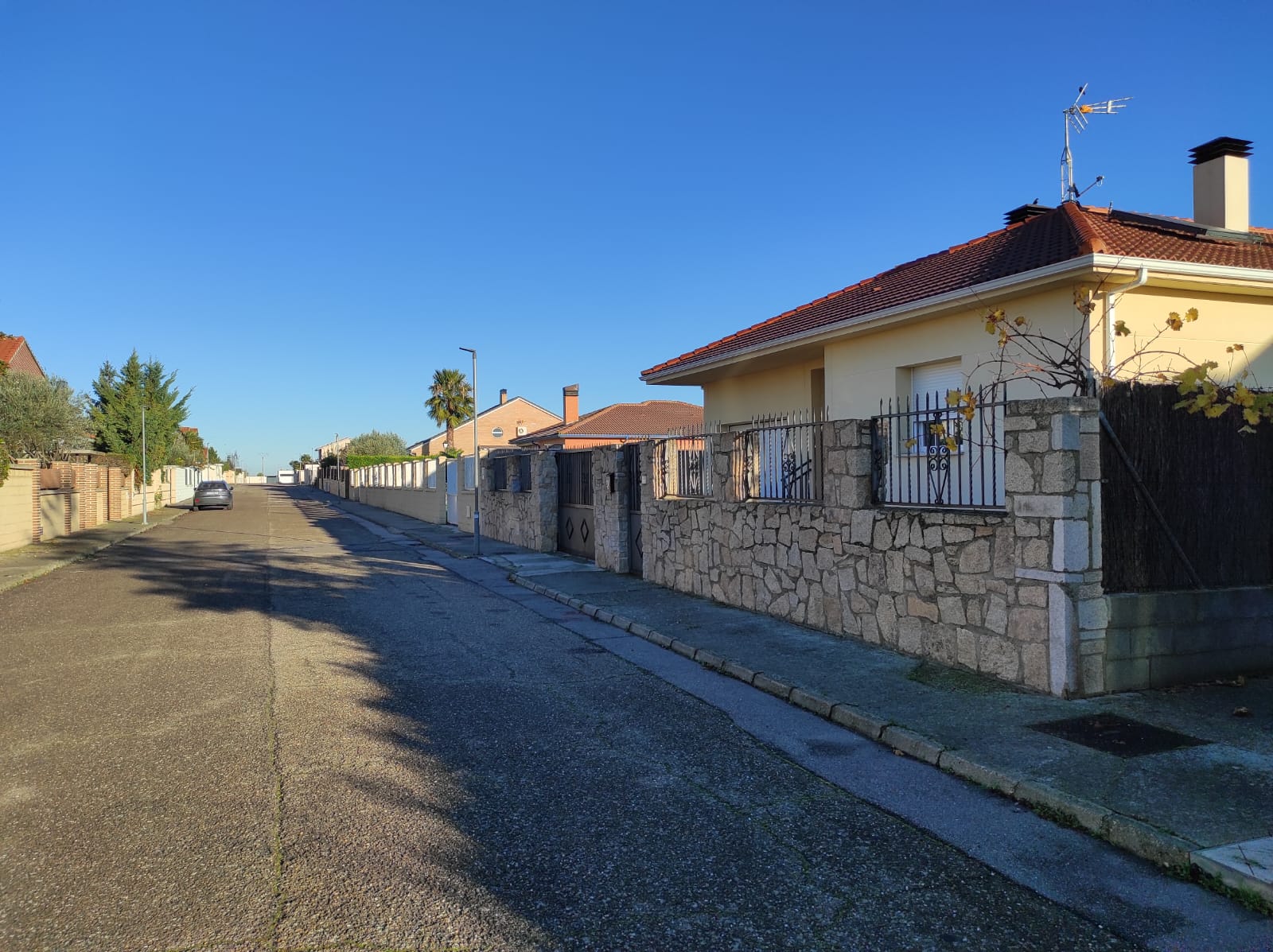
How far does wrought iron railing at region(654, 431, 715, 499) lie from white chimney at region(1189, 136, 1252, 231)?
8.51 metres

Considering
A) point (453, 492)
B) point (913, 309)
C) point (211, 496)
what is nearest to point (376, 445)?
point (211, 496)

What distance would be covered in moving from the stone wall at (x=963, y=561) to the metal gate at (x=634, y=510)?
359 cm

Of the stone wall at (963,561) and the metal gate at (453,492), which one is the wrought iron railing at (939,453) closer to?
the stone wall at (963,561)

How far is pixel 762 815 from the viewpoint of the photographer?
185 inches

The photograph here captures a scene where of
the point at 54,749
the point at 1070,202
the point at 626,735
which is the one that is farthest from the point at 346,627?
the point at 1070,202

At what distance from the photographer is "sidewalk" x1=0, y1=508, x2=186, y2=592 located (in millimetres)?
16328

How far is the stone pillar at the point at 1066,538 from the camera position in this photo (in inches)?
257

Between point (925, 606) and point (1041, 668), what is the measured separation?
1335 millimetres

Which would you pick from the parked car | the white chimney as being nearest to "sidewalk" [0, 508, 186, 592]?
the parked car

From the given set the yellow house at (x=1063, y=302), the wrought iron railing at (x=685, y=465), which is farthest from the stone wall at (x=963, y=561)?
the yellow house at (x=1063, y=302)

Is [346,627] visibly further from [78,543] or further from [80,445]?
[80,445]

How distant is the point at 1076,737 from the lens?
223 inches

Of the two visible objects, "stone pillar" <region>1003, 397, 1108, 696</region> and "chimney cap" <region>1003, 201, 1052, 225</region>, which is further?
"chimney cap" <region>1003, 201, 1052, 225</region>

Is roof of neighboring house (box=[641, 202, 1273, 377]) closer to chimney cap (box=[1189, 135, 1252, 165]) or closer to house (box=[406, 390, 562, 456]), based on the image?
chimney cap (box=[1189, 135, 1252, 165])
